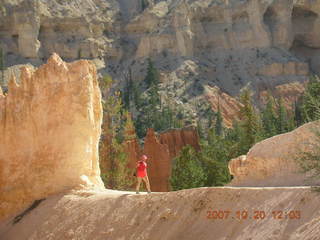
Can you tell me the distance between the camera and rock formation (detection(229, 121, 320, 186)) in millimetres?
19562

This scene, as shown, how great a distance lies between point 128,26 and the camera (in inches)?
3748

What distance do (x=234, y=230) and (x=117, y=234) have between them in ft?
13.2

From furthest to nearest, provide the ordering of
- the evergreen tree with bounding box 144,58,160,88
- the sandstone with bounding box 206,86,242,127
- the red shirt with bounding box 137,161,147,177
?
the evergreen tree with bounding box 144,58,160,88, the sandstone with bounding box 206,86,242,127, the red shirt with bounding box 137,161,147,177

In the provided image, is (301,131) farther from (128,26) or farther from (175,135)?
(128,26)

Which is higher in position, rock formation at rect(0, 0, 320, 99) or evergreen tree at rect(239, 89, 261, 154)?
rock formation at rect(0, 0, 320, 99)

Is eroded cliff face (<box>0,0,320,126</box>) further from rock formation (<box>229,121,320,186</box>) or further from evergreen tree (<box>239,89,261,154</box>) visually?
rock formation (<box>229,121,320,186</box>)

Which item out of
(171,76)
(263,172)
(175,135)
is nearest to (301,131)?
(263,172)

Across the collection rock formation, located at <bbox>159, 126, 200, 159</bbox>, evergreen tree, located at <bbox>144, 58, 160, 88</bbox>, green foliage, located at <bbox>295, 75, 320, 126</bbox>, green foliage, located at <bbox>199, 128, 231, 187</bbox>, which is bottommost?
rock formation, located at <bbox>159, 126, 200, 159</bbox>

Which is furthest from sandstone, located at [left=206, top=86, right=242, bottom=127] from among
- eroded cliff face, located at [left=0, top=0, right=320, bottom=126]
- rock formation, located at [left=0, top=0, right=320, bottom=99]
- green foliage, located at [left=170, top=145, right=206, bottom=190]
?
green foliage, located at [left=170, top=145, right=206, bottom=190]

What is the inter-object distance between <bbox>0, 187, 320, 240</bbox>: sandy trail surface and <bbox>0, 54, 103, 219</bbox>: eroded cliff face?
844 mm
